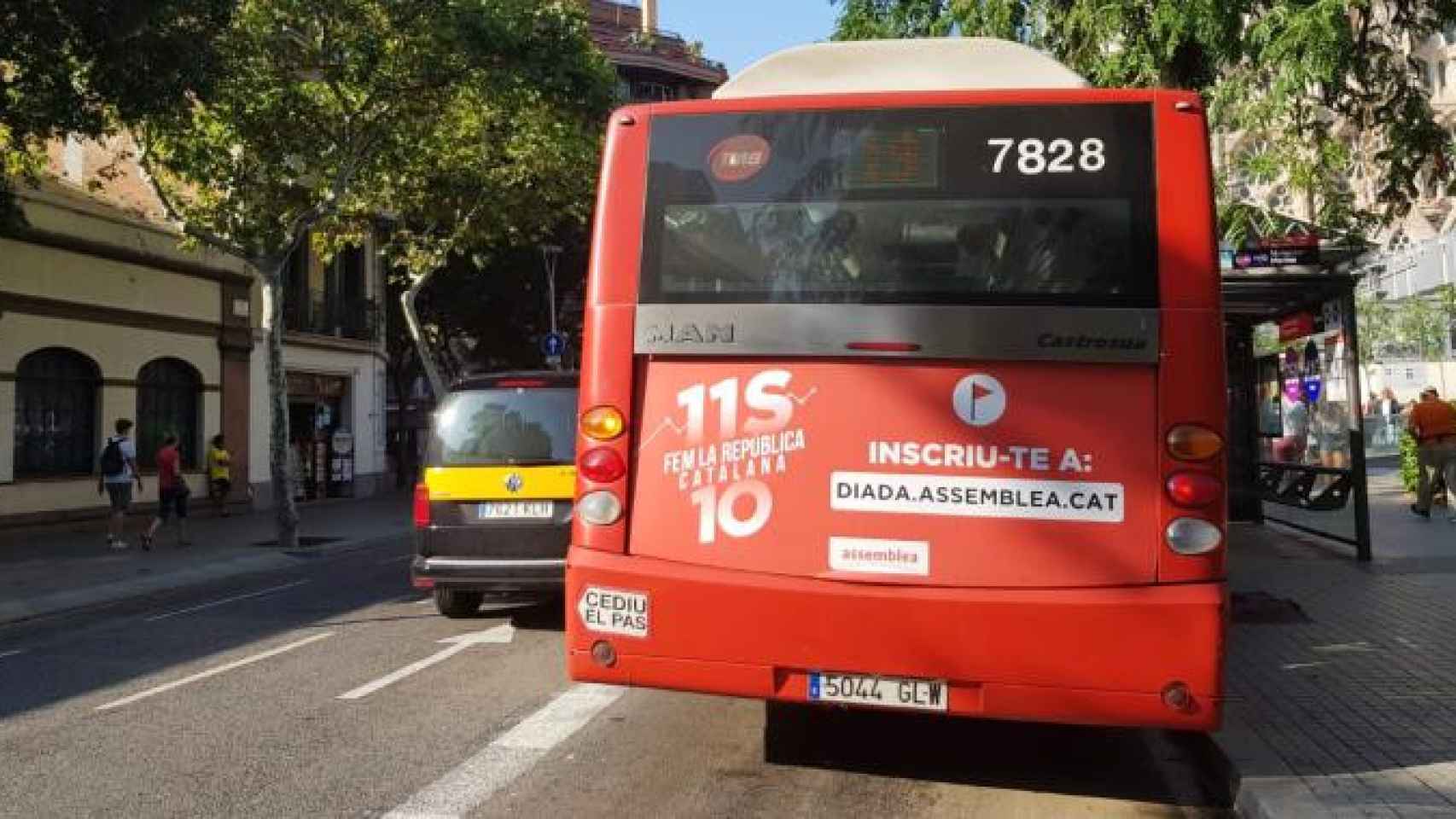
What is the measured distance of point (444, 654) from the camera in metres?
8.16

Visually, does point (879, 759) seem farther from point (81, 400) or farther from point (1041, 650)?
point (81, 400)

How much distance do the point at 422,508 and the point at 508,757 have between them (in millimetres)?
4027

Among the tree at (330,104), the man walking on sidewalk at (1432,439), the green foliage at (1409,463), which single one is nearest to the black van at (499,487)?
the tree at (330,104)

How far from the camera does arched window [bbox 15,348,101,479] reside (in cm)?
1942

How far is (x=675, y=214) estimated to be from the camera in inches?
195

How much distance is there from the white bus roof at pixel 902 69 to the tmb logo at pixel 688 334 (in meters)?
1.07

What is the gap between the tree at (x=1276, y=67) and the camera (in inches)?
275

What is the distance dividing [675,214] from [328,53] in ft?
44.1

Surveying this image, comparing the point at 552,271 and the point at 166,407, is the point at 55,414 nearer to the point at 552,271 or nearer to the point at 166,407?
the point at 166,407

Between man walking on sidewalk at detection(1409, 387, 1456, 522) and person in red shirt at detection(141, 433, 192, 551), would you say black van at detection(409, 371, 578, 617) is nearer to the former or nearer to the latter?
person in red shirt at detection(141, 433, 192, 551)

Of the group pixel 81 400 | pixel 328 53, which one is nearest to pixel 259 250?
pixel 328 53

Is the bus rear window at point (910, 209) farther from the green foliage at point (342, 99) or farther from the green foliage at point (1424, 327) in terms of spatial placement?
the green foliage at point (1424, 327)

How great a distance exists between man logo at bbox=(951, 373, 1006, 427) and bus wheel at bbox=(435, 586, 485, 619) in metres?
6.04

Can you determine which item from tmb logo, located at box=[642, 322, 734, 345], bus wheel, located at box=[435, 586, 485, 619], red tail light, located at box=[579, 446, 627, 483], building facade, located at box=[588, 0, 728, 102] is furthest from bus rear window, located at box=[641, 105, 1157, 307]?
building facade, located at box=[588, 0, 728, 102]
